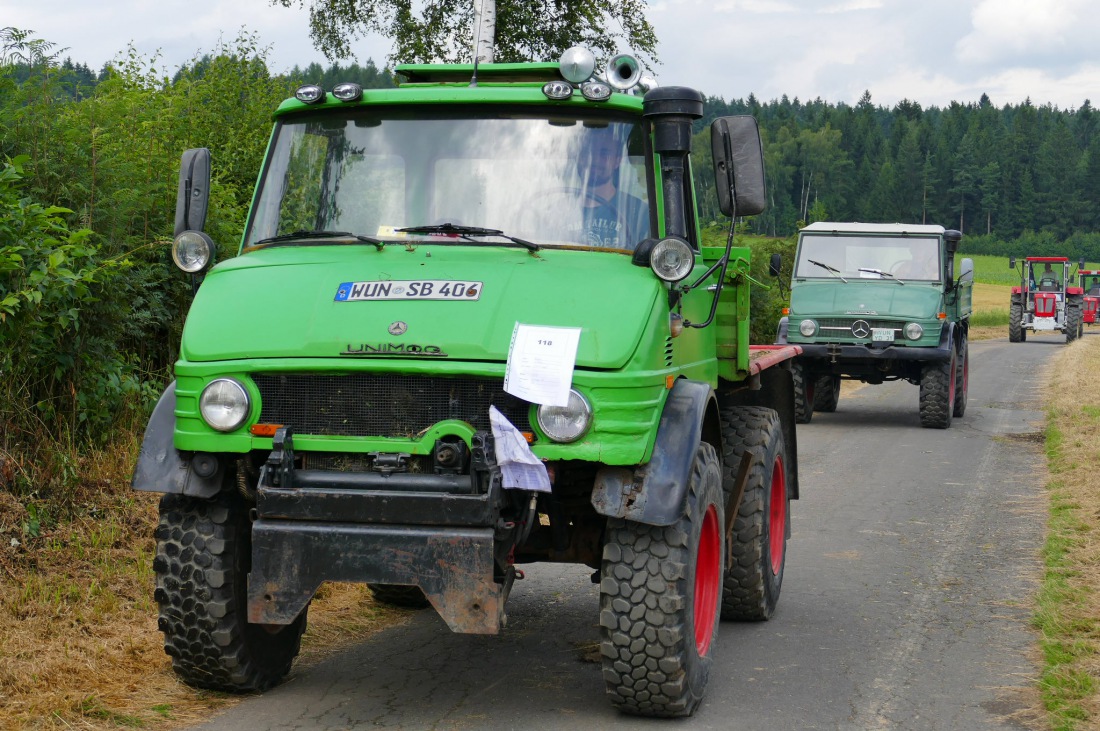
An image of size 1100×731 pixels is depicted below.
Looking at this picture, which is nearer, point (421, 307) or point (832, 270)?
point (421, 307)

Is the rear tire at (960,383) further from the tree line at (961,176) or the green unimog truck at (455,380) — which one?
the tree line at (961,176)

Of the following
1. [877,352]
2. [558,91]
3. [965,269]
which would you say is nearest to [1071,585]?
[558,91]

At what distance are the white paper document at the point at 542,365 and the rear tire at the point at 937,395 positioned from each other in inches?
462

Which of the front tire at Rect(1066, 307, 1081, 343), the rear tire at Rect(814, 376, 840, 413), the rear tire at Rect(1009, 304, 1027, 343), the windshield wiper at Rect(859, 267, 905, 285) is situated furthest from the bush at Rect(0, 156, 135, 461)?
the front tire at Rect(1066, 307, 1081, 343)

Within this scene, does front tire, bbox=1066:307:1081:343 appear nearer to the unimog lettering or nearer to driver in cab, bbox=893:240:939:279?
driver in cab, bbox=893:240:939:279

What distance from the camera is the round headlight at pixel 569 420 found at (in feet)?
13.9

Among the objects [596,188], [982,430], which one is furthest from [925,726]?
[982,430]

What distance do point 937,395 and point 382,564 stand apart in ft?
39.7

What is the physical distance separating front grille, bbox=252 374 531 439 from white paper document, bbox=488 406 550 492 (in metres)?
0.10

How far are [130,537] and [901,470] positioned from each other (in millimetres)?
7335

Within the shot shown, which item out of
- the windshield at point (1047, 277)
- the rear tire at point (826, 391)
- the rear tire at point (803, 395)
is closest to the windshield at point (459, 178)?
the rear tire at point (803, 395)

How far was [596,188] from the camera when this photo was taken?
16.7 ft

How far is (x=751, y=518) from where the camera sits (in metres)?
6.11

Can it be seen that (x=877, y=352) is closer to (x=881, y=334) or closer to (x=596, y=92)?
(x=881, y=334)
